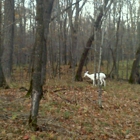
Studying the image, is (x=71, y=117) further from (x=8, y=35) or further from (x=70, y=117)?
(x=8, y=35)

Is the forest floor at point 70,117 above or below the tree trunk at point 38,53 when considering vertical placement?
below

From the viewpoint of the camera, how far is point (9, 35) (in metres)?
14.5

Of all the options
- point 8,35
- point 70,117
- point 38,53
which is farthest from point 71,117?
point 8,35

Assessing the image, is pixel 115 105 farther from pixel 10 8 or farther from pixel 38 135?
pixel 10 8

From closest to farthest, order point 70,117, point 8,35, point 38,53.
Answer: point 38,53, point 70,117, point 8,35

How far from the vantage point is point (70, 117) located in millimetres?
8305

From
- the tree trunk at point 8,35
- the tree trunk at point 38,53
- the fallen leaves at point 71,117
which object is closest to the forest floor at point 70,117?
the fallen leaves at point 71,117

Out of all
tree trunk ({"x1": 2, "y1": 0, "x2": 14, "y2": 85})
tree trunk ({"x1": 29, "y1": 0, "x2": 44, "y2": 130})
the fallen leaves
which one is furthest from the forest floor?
tree trunk ({"x1": 2, "y1": 0, "x2": 14, "y2": 85})

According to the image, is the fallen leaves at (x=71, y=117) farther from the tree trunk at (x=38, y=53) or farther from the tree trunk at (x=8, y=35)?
the tree trunk at (x=8, y=35)

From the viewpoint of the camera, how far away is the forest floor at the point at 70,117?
650cm

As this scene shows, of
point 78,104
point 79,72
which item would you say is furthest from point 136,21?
point 78,104

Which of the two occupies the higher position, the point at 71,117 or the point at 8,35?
the point at 8,35

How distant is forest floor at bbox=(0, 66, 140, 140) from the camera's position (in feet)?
21.3

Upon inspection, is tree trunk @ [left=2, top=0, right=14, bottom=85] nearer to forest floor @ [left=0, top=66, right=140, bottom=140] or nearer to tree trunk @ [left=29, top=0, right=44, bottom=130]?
forest floor @ [left=0, top=66, right=140, bottom=140]
